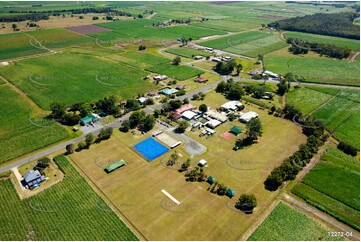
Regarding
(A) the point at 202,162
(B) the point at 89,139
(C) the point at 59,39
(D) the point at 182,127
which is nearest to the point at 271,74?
(D) the point at 182,127

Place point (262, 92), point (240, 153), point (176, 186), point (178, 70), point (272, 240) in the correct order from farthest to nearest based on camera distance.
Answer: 1. point (178, 70)
2. point (262, 92)
3. point (240, 153)
4. point (176, 186)
5. point (272, 240)

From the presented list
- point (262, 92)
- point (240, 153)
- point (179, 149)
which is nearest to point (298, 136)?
point (240, 153)

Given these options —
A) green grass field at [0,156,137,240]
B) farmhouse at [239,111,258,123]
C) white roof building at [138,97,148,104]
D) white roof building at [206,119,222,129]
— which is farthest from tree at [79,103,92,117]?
farmhouse at [239,111,258,123]

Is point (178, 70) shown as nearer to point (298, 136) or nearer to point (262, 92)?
point (262, 92)

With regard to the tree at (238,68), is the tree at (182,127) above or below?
below

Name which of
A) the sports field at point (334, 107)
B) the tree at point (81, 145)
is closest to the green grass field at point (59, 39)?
the tree at point (81, 145)

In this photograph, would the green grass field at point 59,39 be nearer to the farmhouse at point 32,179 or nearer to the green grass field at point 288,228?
the farmhouse at point 32,179

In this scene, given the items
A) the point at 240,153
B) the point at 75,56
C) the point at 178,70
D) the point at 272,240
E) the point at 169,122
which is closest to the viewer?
the point at 272,240

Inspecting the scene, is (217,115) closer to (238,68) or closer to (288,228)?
(288,228)
